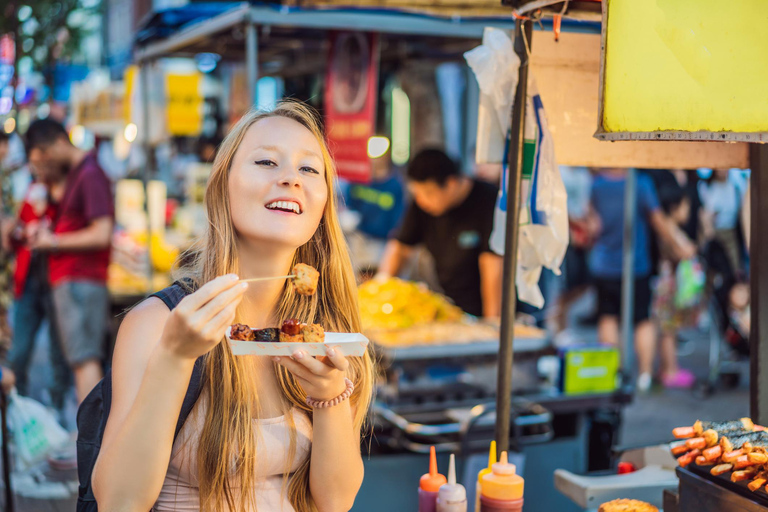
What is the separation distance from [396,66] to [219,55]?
198 cm

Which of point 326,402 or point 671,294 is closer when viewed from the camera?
point 326,402

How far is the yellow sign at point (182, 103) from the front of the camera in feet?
26.2

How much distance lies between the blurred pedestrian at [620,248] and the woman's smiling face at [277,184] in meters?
6.19

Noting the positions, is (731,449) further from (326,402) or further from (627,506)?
(326,402)

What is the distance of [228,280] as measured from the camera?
165 centimetres

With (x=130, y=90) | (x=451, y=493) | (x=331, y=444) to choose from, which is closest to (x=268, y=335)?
(x=331, y=444)

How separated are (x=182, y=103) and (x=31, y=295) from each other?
2638 millimetres

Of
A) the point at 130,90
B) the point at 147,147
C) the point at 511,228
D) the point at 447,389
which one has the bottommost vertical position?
the point at 447,389

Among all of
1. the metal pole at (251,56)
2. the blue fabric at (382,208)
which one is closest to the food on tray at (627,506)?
the metal pole at (251,56)

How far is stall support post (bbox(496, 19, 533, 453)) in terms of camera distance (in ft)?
8.73

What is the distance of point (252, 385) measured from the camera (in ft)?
6.94

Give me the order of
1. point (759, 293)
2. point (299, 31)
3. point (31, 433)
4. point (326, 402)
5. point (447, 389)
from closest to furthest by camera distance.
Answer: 1. point (326, 402)
2. point (759, 293)
3. point (31, 433)
4. point (447, 389)
5. point (299, 31)

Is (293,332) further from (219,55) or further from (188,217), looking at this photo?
(188,217)

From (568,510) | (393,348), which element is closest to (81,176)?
(393,348)
